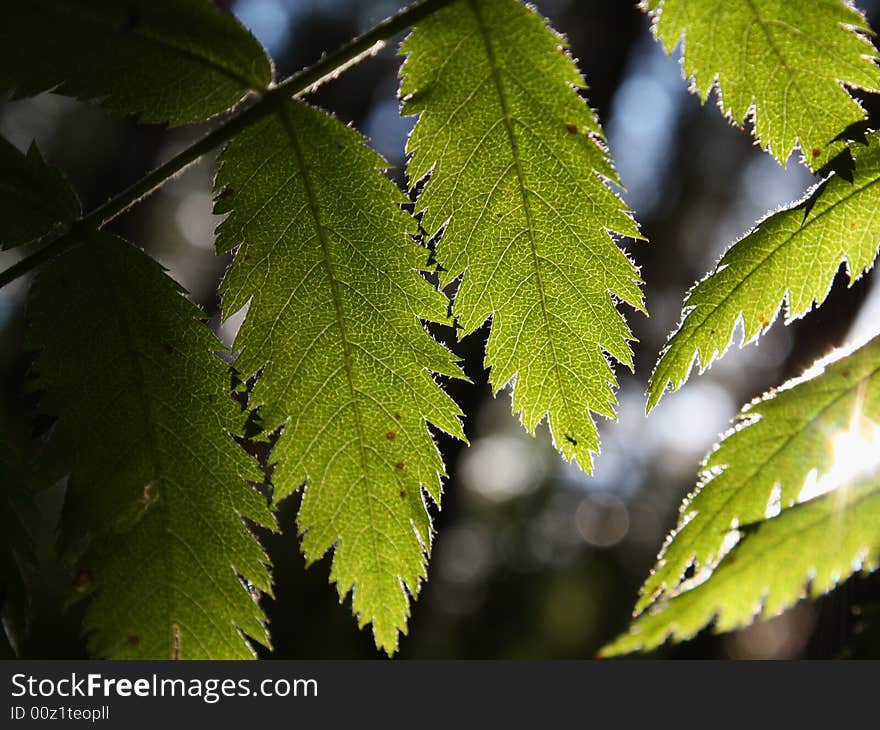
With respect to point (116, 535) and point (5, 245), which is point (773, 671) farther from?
point (5, 245)

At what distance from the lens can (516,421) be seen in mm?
11211

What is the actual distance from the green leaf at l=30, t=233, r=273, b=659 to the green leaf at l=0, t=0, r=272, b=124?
22 centimetres

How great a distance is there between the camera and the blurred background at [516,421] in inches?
158

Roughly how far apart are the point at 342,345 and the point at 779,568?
0.69 metres

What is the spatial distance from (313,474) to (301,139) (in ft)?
1.67

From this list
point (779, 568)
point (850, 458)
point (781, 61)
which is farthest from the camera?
point (781, 61)

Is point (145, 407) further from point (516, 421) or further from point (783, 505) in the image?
point (516, 421)

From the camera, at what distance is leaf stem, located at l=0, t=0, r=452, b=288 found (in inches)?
39.1

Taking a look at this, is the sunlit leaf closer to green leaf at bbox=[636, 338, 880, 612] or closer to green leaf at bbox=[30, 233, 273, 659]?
green leaf at bbox=[636, 338, 880, 612]

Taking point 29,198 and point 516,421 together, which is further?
point 516,421

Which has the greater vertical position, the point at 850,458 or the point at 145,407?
the point at 145,407

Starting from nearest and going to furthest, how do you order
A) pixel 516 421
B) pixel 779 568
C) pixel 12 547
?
pixel 779 568
pixel 12 547
pixel 516 421

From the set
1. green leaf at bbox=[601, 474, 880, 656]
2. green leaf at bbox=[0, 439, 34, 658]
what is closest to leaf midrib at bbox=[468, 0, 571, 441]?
green leaf at bbox=[601, 474, 880, 656]

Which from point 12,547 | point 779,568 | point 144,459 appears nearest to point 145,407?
point 144,459
